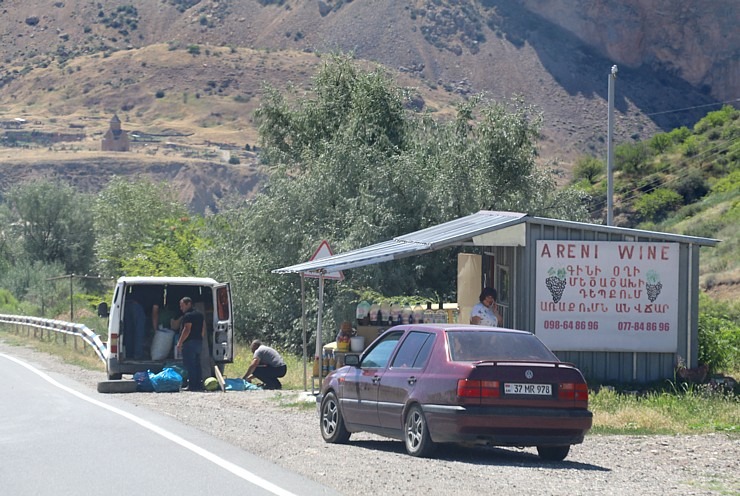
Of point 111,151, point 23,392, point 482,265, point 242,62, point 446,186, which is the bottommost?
point 23,392

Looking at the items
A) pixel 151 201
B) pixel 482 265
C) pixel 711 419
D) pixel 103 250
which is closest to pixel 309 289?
pixel 482 265

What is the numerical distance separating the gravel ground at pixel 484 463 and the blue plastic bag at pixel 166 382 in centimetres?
323

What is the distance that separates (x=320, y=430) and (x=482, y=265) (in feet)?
29.6

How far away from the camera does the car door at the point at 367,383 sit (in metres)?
12.3

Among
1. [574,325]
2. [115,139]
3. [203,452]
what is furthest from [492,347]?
[115,139]

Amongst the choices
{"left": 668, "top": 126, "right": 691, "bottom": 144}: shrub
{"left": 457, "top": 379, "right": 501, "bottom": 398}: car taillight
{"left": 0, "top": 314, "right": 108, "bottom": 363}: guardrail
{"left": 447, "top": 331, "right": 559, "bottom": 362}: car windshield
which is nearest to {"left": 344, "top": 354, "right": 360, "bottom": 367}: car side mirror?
{"left": 447, "top": 331, "right": 559, "bottom": 362}: car windshield

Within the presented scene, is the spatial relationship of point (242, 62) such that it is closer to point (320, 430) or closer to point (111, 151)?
point (111, 151)

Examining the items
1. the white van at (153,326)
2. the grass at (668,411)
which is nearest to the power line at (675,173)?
the white van at (153,326)

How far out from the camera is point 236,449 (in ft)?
38.8

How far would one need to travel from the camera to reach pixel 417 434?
37.7 feet

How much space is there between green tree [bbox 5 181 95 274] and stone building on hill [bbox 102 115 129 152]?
2186 inches

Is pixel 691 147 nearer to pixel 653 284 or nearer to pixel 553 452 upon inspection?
pixel 653 284

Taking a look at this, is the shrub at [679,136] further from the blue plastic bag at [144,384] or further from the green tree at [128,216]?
the blue plastic bag at [144,384]

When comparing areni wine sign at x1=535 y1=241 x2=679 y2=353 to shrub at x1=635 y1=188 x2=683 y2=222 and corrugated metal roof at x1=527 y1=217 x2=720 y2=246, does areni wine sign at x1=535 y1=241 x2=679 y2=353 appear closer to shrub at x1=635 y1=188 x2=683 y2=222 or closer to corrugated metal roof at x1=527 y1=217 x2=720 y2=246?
corrugated metal roof at x1=527 y1=217 x2=720 y2=246
